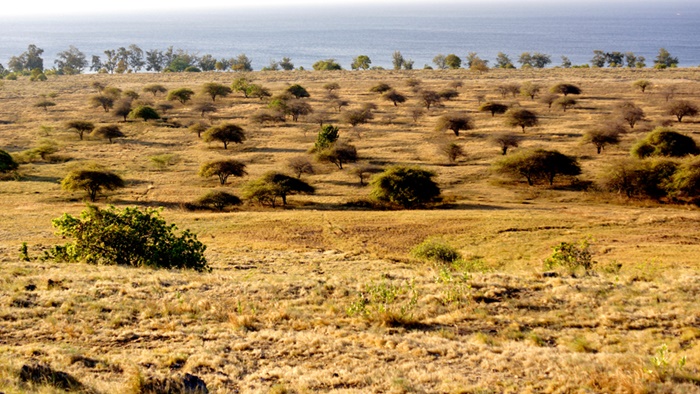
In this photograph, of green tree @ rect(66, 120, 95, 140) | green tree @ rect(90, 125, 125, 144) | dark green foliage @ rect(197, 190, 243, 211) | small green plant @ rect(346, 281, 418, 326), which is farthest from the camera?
green tree @ rect(66, 120, 95, 140)

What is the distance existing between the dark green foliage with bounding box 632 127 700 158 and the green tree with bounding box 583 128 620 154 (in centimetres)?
264

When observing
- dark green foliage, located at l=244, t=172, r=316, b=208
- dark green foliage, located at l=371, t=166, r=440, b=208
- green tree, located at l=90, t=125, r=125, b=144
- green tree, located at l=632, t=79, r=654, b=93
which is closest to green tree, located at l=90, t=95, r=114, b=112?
green tree, located at l=90, t=125, r=125, b=144

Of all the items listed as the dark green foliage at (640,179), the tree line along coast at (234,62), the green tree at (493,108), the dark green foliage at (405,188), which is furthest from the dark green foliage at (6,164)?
the tree line along coast at (234,62)

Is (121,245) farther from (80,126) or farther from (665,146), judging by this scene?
(80,126)

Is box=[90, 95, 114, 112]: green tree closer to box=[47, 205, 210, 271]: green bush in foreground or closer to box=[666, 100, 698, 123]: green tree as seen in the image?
box=[47, 205, 210, 271]: green bush in foreground

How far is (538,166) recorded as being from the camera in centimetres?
4044

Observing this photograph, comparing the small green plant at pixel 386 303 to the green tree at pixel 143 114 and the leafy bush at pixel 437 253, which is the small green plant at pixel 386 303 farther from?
the green tree at pixel 143 114

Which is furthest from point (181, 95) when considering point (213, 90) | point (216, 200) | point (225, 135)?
point (216, 200)

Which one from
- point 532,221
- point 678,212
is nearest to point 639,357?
point 532,221

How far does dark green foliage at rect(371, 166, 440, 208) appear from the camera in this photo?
121ft

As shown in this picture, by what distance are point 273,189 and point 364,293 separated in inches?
894

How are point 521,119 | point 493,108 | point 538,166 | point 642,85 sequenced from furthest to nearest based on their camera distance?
point 642,85
point 493,108
point 521,119
point 538,166

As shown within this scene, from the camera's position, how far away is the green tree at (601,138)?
49.7m

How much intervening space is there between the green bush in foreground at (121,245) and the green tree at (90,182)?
1902cm
